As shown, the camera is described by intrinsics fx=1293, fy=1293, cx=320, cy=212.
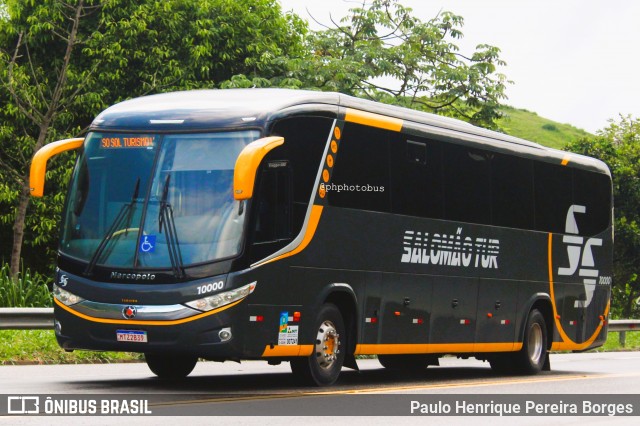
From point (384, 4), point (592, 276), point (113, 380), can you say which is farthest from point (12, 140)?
point (113, 380)

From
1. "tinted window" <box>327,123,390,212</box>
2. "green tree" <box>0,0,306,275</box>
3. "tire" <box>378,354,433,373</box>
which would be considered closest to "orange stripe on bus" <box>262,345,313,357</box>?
"tinted window" <box>327,123,390,212</box>

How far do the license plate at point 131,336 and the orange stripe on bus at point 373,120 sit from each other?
3835 mm

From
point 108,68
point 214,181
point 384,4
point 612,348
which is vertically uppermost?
point 384,4

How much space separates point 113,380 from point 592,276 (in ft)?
34.2

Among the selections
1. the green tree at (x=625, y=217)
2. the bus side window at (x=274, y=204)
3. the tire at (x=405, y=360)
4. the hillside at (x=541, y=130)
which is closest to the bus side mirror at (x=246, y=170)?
the bus side window at (x=274, y=204)

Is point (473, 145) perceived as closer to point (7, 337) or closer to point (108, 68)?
point (7, 337)

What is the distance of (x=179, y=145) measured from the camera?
14.0 m

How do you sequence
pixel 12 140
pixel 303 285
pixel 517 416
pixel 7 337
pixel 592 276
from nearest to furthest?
pixel 517 416 → pixel 303 285 → pixel 7 337 → pixel 592 276 → pixel 12 140

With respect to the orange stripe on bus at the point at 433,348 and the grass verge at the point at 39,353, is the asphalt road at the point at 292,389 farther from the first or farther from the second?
the grass verge at the point at 39,353

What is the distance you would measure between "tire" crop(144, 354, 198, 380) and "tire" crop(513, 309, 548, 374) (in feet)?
21.2

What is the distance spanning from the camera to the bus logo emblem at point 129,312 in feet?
44.3

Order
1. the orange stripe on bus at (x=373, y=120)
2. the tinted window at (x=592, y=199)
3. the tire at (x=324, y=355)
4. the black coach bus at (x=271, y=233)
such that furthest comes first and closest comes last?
1. the tinted window at (x=592, y=199)
2. the orange stripe on bus at (x=373, y=120)
3. the tire at (x=324, y=355)
4. the black coach bus at (x=271, y=233)

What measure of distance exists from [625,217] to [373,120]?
1466 inches

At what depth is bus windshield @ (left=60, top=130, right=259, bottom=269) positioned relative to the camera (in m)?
13.6
